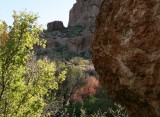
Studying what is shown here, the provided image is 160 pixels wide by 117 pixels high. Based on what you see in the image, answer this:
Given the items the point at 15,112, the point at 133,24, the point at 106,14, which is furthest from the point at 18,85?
the point at 133,24

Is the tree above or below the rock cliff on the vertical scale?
below

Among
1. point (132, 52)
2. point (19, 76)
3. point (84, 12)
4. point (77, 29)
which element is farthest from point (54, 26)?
point (132, 52)

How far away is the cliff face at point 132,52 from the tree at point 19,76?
6.63 m

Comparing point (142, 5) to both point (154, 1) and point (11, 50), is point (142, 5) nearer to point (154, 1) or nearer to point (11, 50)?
point (154, 1)

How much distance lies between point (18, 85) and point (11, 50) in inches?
51.1

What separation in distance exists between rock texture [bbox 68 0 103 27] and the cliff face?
346ft

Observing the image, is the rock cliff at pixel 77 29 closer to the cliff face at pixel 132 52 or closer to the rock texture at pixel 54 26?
the rock texture at pixel 54 26

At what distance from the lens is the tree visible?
12.2 m

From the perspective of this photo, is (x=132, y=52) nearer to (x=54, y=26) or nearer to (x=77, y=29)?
(x=77, y=29)

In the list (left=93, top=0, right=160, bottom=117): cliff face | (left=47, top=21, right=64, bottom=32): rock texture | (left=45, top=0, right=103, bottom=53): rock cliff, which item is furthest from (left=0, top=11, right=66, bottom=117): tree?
(left=47, top=21, right=64, bottom=32): rock texture

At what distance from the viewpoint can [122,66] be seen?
537cm

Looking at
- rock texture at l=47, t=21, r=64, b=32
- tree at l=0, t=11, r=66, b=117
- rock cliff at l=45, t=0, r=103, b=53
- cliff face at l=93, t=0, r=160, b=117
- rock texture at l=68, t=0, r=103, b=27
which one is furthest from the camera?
rock texture at l=68, t=0, r=103, b=27

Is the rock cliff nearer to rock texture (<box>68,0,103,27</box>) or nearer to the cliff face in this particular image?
rock texture (<box>68,0,103,27</box>)

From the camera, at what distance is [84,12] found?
121 m
